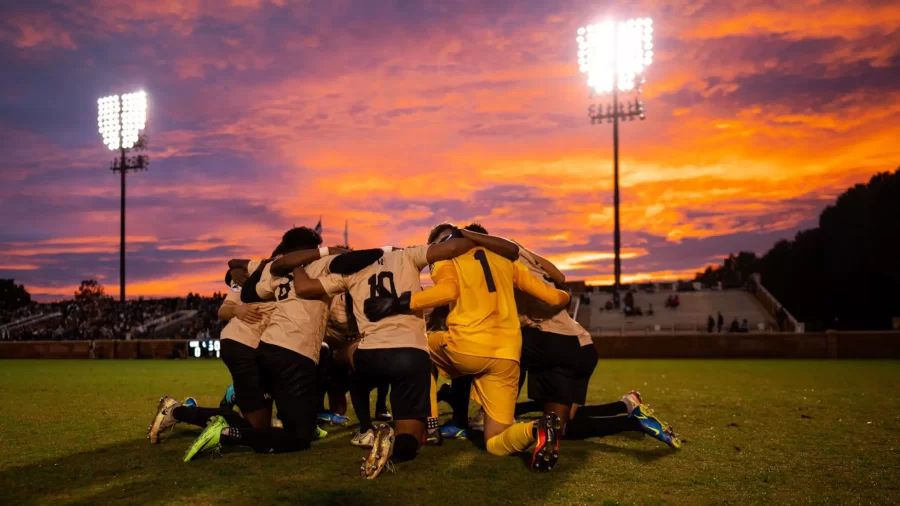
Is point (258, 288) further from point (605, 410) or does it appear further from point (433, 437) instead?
point (605, 410)

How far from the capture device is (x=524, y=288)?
6.86 meters

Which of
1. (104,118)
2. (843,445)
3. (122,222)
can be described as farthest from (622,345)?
(104,118)

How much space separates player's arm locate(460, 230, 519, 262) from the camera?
258 inches

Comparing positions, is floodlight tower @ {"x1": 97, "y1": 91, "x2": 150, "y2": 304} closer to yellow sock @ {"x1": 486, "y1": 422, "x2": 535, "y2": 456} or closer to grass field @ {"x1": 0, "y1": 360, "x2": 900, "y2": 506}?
grass field @ {"x1": 0, "y1": 360, "x2": 900, "y2": 506}

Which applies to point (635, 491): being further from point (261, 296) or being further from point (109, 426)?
point (109, 426)

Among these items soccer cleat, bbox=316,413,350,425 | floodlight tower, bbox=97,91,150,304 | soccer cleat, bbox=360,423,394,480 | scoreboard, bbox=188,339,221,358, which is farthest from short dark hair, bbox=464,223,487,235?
floodlight tower, bbox=97,91,150,304

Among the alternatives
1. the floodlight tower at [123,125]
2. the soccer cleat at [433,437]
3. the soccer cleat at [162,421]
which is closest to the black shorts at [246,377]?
the soccer cleat at [162,421]

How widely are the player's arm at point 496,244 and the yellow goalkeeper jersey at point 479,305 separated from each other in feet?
0.37

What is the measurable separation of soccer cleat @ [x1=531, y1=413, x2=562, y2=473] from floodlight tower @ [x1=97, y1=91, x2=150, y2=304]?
4601 cm

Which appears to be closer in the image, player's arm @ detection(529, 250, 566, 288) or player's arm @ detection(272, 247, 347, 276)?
player's arm @ detection(272, 247, 347, 276)

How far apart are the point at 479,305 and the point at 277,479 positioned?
A: 7.13 ft

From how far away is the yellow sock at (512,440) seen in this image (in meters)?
6.00

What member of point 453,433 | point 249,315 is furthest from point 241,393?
point 453,433

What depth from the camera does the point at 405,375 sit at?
6348mm
